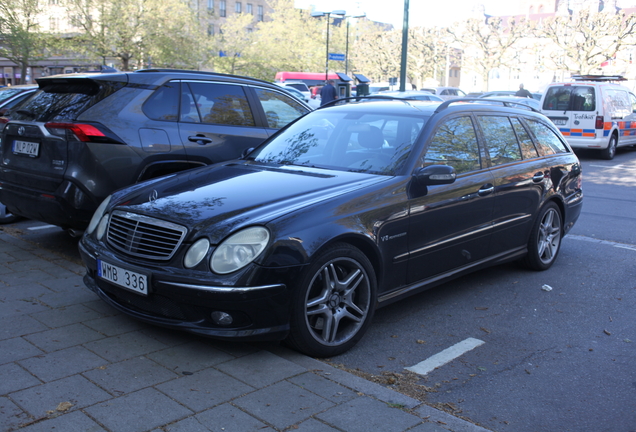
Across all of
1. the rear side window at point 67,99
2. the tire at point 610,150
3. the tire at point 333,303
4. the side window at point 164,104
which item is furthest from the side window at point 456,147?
the tire at point 610,150

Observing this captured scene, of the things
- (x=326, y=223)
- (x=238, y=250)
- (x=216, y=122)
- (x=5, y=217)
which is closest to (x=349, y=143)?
(x=326, y=223)

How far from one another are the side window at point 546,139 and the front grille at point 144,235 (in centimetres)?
379

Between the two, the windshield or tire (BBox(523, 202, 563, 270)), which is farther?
tire (BBox(523, 202, 563, 270))

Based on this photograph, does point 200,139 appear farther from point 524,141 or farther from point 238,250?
point 524,141

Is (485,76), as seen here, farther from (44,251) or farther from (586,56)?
(44,251)

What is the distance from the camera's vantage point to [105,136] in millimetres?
5227

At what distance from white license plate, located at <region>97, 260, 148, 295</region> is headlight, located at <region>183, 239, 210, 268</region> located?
0.28 meters

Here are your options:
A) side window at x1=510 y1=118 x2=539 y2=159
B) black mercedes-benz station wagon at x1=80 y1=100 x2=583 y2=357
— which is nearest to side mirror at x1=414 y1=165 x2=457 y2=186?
black mercedes-benz station wagon at x1=80 y1=100 x2=583 y2=357

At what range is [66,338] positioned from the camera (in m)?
3.77

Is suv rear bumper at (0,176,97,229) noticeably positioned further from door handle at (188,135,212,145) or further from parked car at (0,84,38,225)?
parked car at (0,84,38,225)

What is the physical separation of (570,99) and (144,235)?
14970 mm

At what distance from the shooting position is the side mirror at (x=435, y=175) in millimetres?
4250

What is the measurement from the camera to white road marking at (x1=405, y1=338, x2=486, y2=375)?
12.2 ft

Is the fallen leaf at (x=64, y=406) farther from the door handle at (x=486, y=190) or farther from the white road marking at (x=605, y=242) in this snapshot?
the white road marking at (x=605, y=242)
